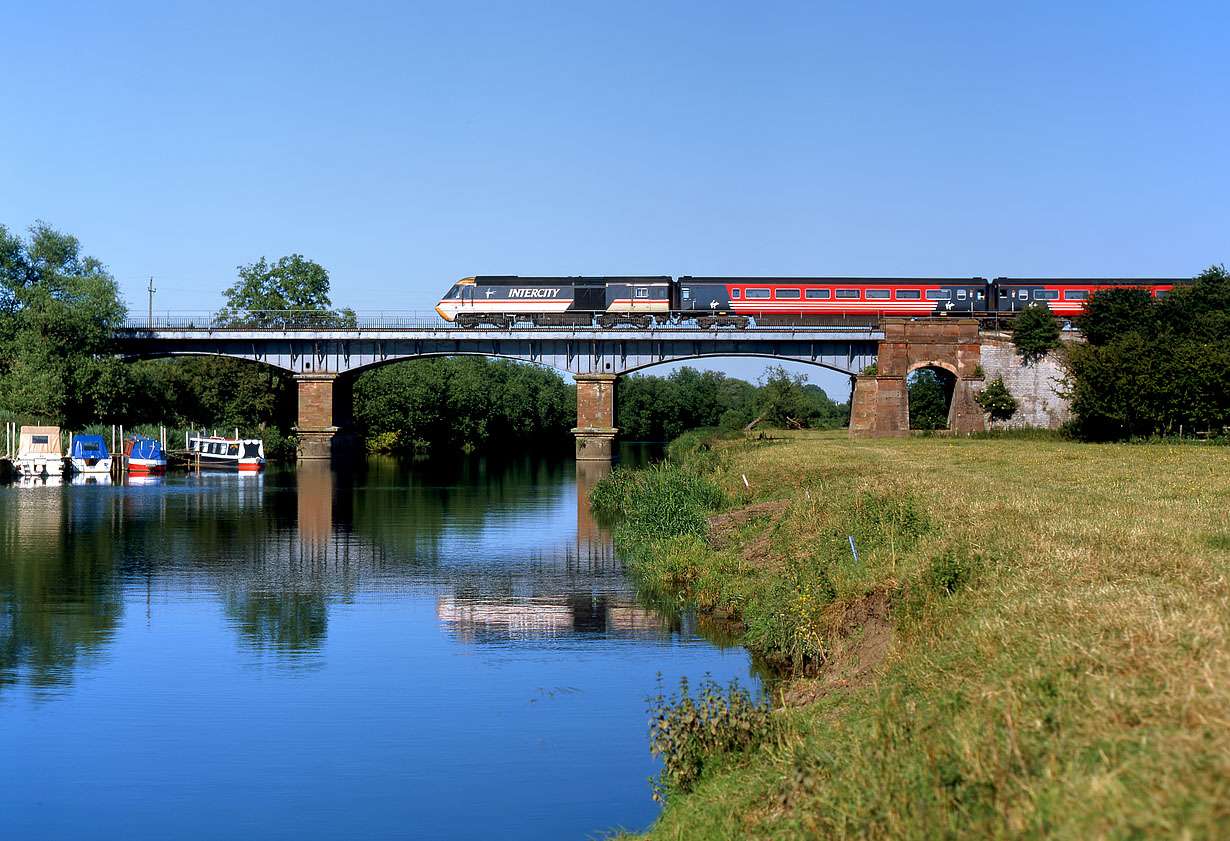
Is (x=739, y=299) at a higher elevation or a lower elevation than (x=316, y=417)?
higher

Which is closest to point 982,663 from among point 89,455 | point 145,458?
point 145,458

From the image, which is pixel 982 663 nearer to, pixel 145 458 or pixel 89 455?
pixel 145 458

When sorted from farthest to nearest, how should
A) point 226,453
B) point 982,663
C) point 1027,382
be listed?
point 1027,382 → point 226,453 → point 982,663

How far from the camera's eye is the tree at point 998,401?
72500mm

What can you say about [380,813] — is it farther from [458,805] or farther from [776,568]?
A: [776,568]

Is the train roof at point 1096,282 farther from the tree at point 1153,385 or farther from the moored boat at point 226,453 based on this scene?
the moored boat at point 226,453

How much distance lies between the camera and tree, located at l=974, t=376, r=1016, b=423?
72.5 metres

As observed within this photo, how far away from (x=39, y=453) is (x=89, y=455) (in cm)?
418

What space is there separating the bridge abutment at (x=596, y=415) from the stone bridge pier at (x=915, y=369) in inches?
672

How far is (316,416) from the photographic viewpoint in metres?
78.5

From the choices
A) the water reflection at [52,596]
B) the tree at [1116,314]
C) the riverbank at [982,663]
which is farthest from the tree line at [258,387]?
the riverbank at [982,663]

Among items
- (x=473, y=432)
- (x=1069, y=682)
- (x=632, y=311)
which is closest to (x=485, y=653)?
(x=1069, y=682)

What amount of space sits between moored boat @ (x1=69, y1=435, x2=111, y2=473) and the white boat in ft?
6.44

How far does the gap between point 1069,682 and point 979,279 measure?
74735 mm
